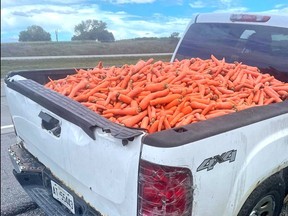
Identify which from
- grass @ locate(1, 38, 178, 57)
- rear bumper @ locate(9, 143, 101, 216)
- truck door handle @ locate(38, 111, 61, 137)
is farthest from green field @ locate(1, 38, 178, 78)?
rear bumper @ locate(9, 143, 101, 216)

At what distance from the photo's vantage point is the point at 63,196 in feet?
8.06

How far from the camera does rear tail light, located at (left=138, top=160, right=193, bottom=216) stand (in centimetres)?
167

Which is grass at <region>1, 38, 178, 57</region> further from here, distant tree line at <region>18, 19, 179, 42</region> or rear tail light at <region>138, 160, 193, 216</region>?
rear tail light at <region>138, 160, 193, 216</region>

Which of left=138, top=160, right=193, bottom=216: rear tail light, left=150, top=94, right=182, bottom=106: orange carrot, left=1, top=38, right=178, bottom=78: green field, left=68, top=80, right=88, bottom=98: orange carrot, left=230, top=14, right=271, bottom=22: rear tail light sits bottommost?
left=138, top=160, right=193, bottom=216: rear tail light

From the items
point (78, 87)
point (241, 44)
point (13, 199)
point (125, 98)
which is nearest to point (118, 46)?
point (78, 87)

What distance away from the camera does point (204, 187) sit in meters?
1.78

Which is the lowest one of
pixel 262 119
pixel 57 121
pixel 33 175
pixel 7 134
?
pixel 7 134

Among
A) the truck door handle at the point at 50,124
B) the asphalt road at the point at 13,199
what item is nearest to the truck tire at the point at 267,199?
the asphalt road at the point at 13,199

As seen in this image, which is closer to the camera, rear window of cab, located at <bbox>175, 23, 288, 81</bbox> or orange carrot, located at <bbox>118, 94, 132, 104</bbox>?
orange carrot, located at <bbox>118, 94, 132, 104</bbox>

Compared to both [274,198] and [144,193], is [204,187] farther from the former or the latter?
[274,198]

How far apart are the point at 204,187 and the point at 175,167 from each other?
0.25 metres

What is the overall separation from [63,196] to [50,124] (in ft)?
1.81

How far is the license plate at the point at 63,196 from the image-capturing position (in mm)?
2366

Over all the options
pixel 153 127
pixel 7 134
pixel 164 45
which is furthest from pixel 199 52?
pixel 7 134
